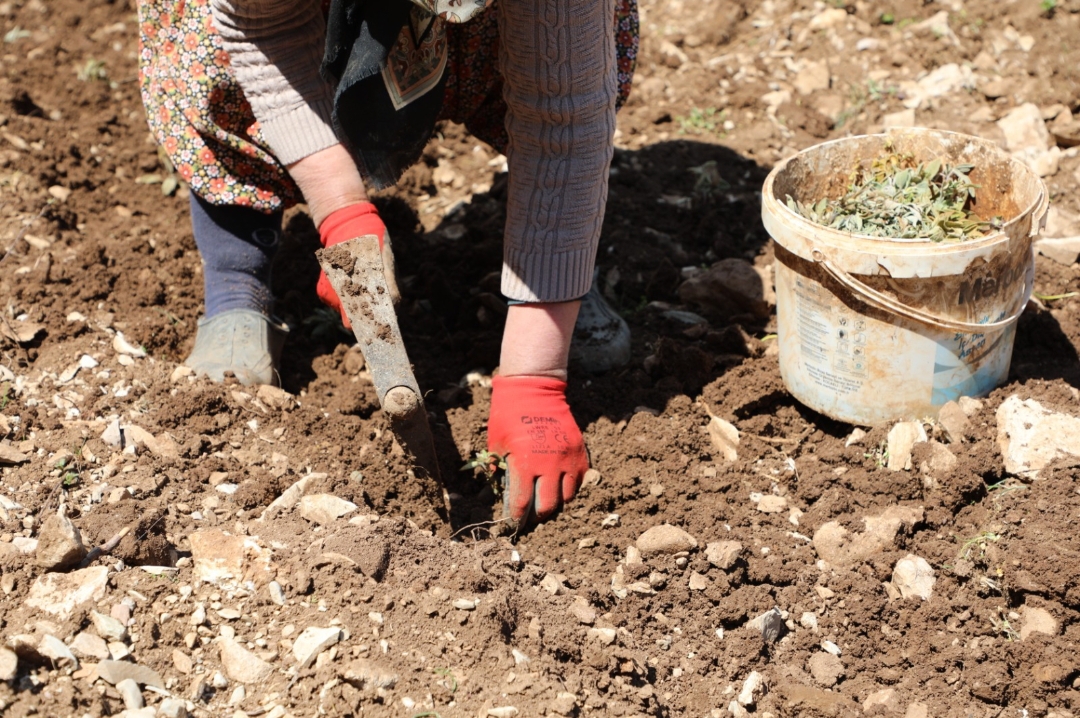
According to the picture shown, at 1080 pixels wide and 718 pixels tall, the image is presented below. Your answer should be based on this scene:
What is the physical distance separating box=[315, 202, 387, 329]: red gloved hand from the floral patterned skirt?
0.33m

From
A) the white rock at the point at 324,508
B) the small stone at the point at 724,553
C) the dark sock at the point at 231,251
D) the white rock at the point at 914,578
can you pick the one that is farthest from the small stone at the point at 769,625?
the dark sock at the point at 231,251

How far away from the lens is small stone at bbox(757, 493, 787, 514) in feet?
7.37

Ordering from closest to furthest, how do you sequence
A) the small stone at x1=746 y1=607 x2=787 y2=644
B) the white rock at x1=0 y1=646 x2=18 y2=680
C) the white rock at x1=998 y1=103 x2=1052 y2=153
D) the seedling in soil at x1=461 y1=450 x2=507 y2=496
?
the white rock at x1=0 y1=646 x2=18 y2=680 → the small stone at x1=746 y1=607 x2=787 y2=644 → the seedling in soil at x1=461 y1=450 x2=507 y2=496 → the white rock at x1=998 y1=103 x2=1052 y2=153

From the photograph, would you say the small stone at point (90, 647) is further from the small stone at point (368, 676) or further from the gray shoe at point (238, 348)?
the gray shoe at point (238, 348)

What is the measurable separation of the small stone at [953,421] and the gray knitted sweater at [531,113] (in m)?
0.85

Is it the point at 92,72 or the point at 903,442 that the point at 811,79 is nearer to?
the point at 903,442

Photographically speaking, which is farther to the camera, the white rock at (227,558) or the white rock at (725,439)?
the white rock at (725,439)

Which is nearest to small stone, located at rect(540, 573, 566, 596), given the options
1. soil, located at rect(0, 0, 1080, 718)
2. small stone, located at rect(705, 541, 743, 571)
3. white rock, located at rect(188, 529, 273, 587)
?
soil, located at rect(0, 0, 1080, 718)

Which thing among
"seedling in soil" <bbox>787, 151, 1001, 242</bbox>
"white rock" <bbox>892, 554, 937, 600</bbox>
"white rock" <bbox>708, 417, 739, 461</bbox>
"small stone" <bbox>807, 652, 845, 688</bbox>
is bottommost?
"small stone" <bbox>807, 652, 845, 688</bbox>

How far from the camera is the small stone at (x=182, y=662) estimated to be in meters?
1.66

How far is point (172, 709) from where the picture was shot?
5.16 ft

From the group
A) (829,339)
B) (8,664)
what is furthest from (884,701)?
(8,664)

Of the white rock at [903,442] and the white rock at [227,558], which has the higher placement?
the white rock at [227,558]

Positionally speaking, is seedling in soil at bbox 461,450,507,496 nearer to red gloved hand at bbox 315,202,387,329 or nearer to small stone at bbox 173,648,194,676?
red gloved hand at bbox 315,202,387,329
